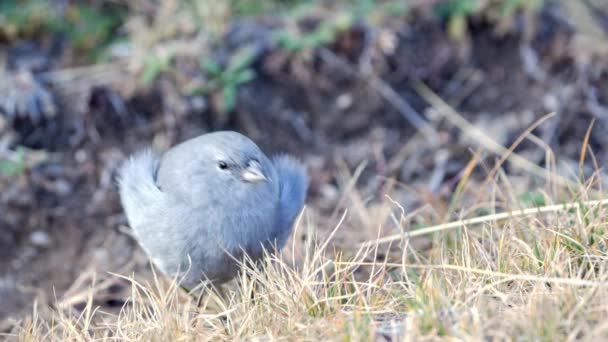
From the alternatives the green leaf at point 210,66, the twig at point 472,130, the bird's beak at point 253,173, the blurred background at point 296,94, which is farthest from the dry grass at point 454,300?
the green leaf at point 210,66

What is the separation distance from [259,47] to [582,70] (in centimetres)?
211

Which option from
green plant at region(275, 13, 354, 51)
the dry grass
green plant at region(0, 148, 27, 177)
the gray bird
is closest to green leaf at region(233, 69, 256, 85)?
green plant at region(275, 13, 354, 51)

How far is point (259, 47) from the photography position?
4.80 m

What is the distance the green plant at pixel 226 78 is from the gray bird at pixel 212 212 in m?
1.18

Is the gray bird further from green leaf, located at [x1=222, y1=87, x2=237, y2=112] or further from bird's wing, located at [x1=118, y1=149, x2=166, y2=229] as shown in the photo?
green leaf, located at [x1=222, y1=87, x2=237, y2=112]

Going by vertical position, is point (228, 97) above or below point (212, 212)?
above

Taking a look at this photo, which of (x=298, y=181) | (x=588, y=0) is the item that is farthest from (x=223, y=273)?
(x=588, y=0)

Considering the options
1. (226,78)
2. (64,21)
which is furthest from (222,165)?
(64,21)

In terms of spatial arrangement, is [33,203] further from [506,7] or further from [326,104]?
[506,7]

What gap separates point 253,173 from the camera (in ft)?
9.93

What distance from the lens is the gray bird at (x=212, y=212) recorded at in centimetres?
304

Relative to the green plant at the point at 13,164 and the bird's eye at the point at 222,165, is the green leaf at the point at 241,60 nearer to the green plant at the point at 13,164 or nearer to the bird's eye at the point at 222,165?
the green plant at the point at 13,164

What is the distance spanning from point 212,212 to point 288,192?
0.45 m

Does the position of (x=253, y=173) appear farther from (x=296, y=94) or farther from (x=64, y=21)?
(x=64, y=21)
